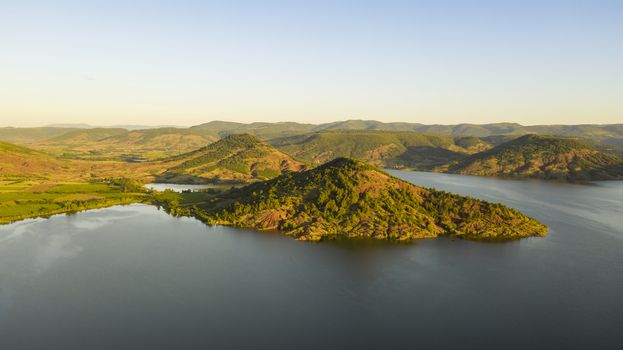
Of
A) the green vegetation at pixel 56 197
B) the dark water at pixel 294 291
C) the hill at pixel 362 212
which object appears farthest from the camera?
the green vegetation at pixel 56 197

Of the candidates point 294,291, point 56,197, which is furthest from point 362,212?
point 56,197

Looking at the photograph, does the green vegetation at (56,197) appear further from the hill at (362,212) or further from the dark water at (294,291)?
the hill at (362,212)

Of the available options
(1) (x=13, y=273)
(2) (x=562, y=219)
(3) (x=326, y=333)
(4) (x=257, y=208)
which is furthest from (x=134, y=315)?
(2) (x=562, y=219)

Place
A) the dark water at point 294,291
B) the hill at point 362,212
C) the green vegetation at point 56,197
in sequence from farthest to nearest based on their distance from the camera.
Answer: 1. the green vegetation at point 56,197
2. the hill at point 362,212
3. the dark water at point 294,291

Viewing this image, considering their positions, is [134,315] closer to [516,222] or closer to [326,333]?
[326,333]

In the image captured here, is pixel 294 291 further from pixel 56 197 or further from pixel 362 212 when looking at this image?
pixel 56 197

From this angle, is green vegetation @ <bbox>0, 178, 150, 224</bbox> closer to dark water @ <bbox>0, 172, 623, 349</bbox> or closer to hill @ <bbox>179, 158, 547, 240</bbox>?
dark water @ <bbox>0, 172, 623, 349</bbox>

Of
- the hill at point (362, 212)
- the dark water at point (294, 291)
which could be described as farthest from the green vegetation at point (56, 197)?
the hill at point (362, 212)
